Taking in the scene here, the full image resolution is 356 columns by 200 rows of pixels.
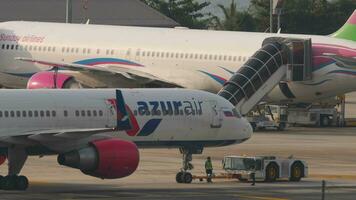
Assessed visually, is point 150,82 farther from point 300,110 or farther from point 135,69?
point 300,110

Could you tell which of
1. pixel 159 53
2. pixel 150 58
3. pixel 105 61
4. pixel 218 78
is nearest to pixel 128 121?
pixel 218 78

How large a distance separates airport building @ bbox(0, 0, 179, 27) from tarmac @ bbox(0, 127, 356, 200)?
207 feet

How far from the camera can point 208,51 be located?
78.9 meters

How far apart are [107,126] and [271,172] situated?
7985 mm

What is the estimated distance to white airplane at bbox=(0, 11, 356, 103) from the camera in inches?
3063

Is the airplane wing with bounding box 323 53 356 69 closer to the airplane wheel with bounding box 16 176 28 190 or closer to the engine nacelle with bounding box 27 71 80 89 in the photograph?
the engine nacelle with bounding box 27 71 80 89

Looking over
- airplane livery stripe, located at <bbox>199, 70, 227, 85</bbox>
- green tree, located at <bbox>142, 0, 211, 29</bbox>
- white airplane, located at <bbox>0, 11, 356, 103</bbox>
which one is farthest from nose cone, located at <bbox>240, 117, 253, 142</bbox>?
green tree, located at <bbox>142, 0, 211, 29</bbox>

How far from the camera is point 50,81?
75875 mm

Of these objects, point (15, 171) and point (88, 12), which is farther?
point (88, 12)

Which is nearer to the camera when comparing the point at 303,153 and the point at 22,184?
the point at 22,184

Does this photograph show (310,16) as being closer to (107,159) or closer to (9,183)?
(9,183)

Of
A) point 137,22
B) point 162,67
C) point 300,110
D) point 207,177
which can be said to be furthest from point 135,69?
A: point 137,22

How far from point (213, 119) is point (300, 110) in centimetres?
3717

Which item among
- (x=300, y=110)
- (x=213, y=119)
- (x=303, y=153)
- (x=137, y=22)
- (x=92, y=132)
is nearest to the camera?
(x=92, y=132)
